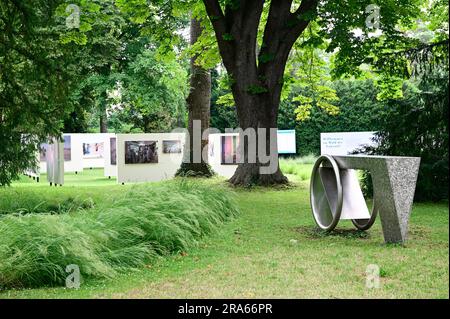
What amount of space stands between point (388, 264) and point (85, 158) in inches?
1002

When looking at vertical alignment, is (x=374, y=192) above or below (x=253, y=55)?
below

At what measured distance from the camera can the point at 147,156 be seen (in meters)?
23.5

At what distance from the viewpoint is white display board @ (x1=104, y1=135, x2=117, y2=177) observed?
24516 millimetres

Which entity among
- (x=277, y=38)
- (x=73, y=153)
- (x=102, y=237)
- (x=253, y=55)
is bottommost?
(x=102, y=237)

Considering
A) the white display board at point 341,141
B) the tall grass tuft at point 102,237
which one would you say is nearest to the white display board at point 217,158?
the white display board at point 341,141

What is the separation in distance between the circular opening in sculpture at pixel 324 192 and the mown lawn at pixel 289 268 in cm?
29

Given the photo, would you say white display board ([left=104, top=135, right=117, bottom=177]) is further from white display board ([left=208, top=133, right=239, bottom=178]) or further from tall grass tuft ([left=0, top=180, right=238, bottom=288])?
tall grass tuft ([left=0, top=180, right=238, bottom=288])

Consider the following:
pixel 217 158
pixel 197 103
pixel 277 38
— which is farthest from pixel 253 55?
pixel 217 158

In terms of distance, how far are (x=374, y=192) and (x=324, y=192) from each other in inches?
66.2

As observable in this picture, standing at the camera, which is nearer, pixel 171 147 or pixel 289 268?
pixel 289 268

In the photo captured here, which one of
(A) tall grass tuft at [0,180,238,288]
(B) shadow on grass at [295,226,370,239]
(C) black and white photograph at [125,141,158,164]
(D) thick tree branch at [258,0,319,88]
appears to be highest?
(D) thick tree branch at [258,0,319,88]

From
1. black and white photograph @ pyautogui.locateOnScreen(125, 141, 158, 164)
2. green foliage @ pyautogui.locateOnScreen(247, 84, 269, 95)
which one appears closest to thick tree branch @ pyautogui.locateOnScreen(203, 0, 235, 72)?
green foliage @ pyautogui.locateOnScreen(247, 84, 269, 95)

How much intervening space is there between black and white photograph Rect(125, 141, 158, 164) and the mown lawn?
12671 millimetres

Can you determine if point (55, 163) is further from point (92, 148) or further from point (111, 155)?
point (92, 148)
